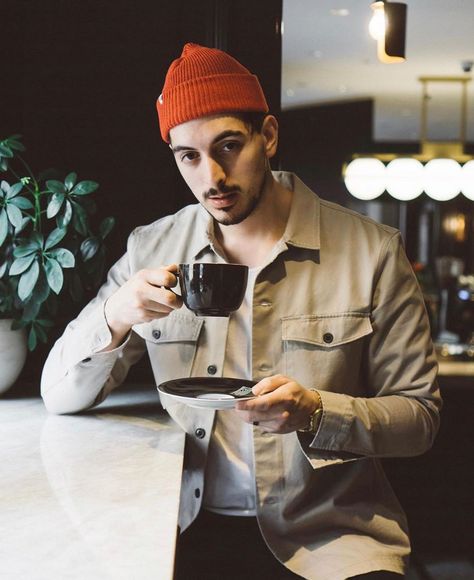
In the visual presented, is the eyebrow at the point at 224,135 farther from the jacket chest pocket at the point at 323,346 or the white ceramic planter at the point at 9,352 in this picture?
the white ceramic planter at the point at 9,352

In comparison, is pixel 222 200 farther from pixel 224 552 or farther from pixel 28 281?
pixel 224 552

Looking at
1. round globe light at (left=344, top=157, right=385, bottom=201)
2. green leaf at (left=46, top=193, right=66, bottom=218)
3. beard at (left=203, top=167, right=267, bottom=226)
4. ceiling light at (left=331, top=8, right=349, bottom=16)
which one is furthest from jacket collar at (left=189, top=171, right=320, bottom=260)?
round globe light at (left=344, top=157, right=385, bottom=201)

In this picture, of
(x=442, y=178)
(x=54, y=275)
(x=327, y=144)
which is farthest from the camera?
(x=327, y=144)

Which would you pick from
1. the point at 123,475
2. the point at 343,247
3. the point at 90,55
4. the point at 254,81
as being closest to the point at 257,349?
the point at 343,247

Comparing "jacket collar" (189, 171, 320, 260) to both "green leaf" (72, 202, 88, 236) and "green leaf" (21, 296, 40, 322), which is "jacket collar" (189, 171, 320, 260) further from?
"green leaf" (21, 296, 40, 322)

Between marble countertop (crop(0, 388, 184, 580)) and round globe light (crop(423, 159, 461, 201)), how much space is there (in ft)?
17.1

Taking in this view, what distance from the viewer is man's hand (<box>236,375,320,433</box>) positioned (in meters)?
1.26

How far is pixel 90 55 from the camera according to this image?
216cm

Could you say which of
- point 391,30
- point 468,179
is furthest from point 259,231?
point 468,179

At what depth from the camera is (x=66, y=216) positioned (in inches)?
72.4

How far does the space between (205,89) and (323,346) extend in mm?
571

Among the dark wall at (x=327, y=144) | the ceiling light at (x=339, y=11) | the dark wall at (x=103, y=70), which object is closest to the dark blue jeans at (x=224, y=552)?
the dark wall at (x=103, y=70)

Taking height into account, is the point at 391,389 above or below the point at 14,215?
below

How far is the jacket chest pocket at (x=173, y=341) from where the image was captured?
1692 millimetres
